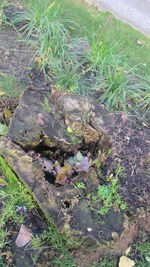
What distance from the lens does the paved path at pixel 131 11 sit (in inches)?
197

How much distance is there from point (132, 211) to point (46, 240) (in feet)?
2.39

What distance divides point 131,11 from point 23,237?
4093 mm

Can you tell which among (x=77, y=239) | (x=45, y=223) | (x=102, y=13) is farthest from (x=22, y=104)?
(x=102, y=13)

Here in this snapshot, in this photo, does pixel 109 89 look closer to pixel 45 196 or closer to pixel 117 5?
pixel 45 196

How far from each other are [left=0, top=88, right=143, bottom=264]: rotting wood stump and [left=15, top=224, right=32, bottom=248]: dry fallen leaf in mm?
253

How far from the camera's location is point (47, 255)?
8.14 feet

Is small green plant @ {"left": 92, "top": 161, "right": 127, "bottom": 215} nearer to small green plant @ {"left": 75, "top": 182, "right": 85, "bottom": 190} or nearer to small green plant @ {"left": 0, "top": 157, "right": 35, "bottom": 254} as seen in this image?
small green plant @ {"left": 75, "top": 182, "right": 85, "bottom": 190}

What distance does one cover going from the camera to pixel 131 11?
16.9ft

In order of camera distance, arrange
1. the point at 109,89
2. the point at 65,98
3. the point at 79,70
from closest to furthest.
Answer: the point at 65,98
the point at 109,89
the point at 79,70

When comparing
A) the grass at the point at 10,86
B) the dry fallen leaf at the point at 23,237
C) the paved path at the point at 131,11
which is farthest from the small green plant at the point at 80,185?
the paved path at the point at 131,11

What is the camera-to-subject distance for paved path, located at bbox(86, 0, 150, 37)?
5.01 m

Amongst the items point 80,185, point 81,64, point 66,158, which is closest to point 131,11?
point 81,64

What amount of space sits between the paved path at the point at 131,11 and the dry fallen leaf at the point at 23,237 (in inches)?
145

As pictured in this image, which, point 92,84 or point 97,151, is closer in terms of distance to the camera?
point 97,151
